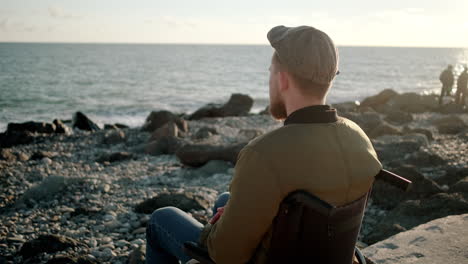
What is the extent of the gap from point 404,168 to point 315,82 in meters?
5.48

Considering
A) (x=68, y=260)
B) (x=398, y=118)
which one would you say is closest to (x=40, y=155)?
(x=68, y=260)

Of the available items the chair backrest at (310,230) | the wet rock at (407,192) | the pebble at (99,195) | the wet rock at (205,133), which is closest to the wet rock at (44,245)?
the pebble at (99,195)

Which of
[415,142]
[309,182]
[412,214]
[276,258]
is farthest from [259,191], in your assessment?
[415,142]

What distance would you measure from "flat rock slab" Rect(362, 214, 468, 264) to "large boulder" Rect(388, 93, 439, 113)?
1776 centimetres

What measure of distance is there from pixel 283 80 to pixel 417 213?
431cm

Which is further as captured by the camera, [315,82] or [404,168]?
[404,168]

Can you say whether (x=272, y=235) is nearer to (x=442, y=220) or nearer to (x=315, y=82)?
(x=315, y=82)

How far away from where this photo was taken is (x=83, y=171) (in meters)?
10.9

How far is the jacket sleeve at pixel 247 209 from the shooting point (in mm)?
2021

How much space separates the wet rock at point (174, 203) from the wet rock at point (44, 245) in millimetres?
1645

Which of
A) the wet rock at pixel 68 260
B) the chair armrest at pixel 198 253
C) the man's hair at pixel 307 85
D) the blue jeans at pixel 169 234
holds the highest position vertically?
the man's hair at pixel 307 85

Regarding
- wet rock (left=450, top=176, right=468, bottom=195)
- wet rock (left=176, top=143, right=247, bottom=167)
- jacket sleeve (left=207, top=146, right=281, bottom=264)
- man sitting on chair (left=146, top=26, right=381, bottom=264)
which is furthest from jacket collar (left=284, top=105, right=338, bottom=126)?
wet rock (left=176, top=143, right=247, bottom=167)

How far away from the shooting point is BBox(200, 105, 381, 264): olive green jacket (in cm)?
203

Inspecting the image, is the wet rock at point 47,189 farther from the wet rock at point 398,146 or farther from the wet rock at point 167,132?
the wet rock at point 398,146
